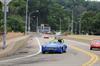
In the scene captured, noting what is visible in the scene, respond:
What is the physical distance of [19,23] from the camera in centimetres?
11062

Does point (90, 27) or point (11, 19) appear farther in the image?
point (90, 27)

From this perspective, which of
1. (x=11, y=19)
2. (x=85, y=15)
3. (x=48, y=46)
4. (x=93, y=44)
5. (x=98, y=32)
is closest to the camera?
(x=48, y=46)

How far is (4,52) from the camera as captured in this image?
2969cm

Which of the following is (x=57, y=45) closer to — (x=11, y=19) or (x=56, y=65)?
(x=56, y=65)

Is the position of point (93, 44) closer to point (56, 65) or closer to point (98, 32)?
point (56, 65)

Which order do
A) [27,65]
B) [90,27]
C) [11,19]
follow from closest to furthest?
[27,65] < [11,19] < [90,27]

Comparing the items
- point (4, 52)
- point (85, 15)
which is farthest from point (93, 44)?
point (85, 15)

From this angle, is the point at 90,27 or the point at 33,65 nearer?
the point at 33,65

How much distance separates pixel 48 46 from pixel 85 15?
501 feet

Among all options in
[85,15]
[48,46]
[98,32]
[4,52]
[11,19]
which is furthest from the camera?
[85,15]

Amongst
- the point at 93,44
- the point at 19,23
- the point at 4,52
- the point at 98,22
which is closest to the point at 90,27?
the point at 98,22

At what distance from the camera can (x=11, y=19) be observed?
346 ft

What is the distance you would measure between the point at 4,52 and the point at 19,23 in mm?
81210

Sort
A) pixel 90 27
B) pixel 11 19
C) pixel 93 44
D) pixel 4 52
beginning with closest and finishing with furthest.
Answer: pixel 4 52, pixel 93 44, pixel 11 19, pixel 90 27
